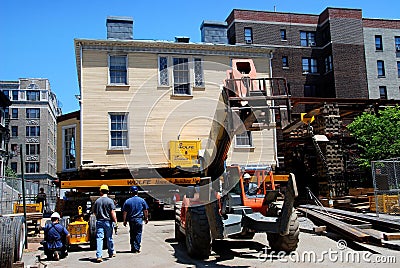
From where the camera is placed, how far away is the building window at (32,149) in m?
80.2

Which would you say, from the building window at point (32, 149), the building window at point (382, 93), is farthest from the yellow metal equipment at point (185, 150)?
the building window at point (32, 149)

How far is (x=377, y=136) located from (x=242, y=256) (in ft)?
51.4

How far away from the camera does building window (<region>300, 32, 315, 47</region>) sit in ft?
156

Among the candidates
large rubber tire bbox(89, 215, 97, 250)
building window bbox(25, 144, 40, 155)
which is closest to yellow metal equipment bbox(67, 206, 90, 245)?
large rubber tire bbox(89, 215, 97, 250)

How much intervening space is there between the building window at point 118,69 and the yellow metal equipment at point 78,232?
42.1ft

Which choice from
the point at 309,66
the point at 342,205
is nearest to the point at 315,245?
the point at 342,205

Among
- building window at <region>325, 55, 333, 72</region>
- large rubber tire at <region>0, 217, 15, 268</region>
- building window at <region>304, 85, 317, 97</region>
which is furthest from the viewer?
building window at <region>304, 85, 317, 97</region>

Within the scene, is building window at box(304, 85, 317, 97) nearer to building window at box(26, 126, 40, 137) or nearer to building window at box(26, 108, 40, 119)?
building window at box(26, 126, 40, 137)

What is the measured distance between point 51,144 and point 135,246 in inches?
3195

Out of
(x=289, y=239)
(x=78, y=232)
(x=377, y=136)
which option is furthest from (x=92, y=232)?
(x=377, y=136)

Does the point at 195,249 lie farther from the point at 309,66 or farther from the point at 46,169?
the point at 46,169

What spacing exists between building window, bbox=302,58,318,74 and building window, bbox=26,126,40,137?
54.1 meters

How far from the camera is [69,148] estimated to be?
24344 millimetres

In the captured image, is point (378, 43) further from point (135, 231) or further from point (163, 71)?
point (135, 231)
